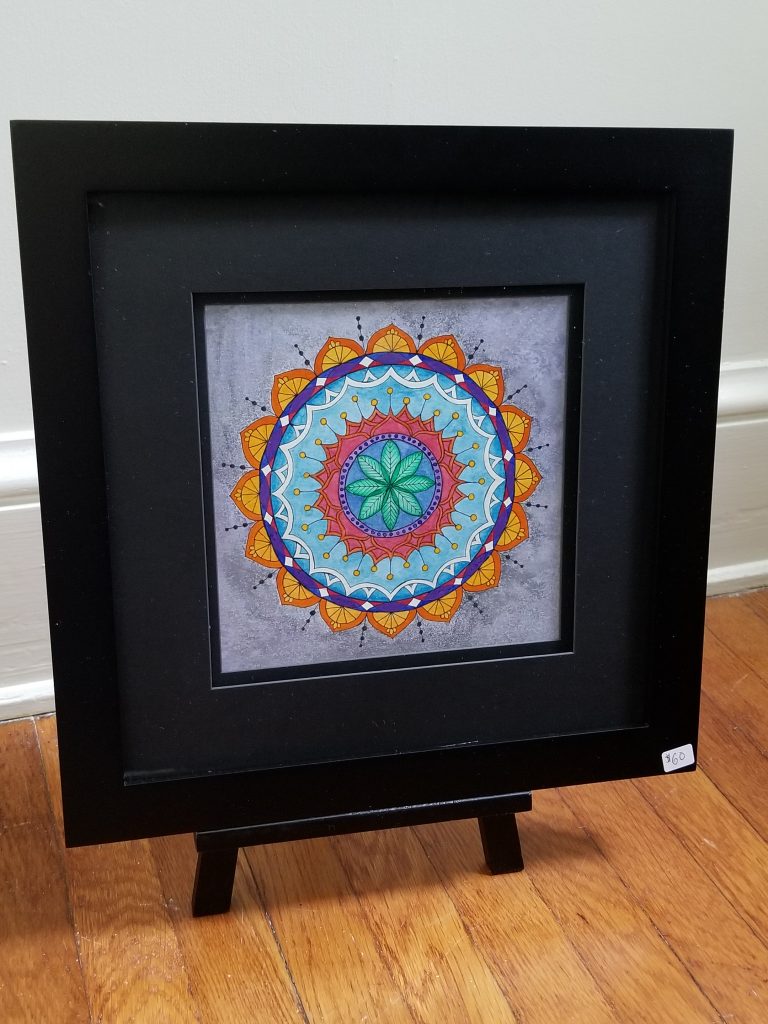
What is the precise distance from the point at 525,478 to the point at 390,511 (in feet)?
0.29

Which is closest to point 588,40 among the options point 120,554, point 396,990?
point 120,554

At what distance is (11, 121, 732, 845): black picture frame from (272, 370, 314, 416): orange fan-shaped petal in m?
0.05

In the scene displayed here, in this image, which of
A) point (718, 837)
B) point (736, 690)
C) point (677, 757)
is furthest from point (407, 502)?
point (736, 690)

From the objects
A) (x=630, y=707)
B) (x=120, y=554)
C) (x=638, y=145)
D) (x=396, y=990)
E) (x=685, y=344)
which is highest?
(x=638, y=145)

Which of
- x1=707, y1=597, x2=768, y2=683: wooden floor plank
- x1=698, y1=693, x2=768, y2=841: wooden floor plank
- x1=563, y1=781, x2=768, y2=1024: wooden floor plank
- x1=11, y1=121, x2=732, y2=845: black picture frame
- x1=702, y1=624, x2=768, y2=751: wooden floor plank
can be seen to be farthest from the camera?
x1=707, y1=597, x2=768, y2=683: wooden floor plank

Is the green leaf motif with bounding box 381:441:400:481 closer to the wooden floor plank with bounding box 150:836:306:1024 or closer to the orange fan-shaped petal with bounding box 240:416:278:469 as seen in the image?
the orange fan-shaped petal with bounding box 240:416:278:469

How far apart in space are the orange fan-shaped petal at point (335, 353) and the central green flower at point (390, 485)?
0.19ft

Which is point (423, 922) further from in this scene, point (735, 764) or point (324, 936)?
point (735, 764)

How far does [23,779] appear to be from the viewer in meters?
0.91

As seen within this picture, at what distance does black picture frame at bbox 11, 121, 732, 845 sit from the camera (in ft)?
1.90

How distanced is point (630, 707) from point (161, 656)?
31 cm

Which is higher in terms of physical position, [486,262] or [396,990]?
[486,262]

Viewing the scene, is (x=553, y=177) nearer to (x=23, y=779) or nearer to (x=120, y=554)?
(x=120, y=554)

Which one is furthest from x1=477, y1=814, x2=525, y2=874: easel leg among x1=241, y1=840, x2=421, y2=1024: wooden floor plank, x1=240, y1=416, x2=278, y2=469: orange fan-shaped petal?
x1=240, y1=416, x2=278, y2=469: orange fan-shaped petal
